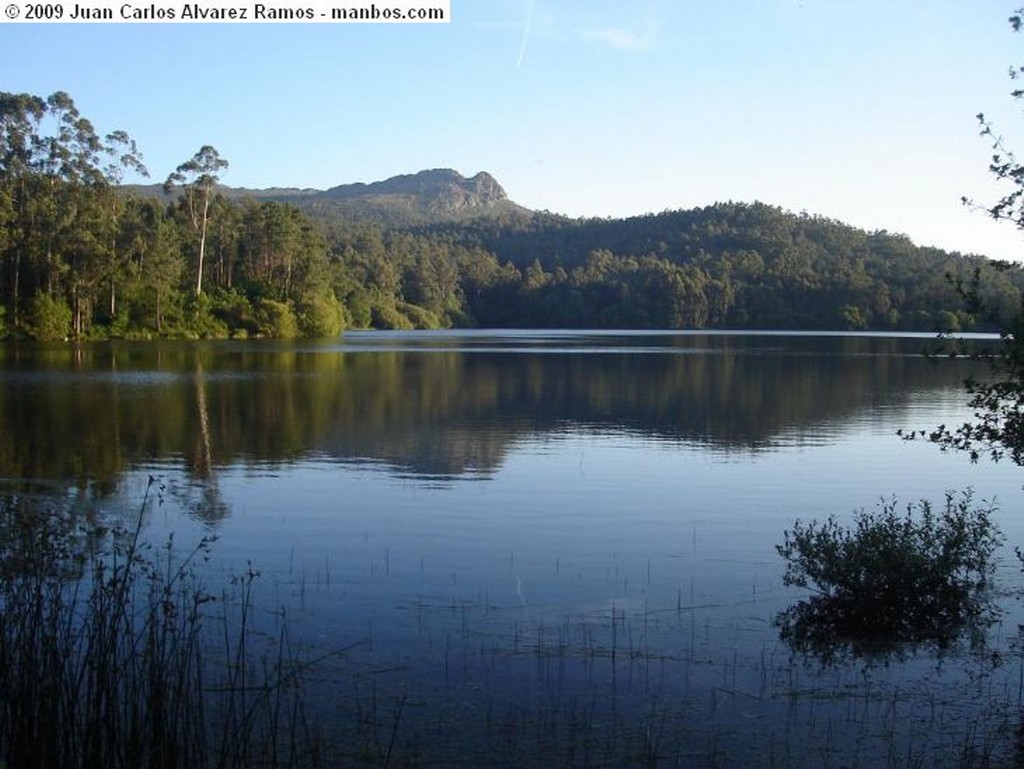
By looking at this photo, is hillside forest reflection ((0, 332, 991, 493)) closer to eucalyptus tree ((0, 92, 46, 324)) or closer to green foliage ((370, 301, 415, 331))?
eucalyptus tree ((0, 92, 46, 324))

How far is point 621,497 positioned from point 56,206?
83.5m

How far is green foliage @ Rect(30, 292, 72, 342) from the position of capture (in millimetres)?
84562

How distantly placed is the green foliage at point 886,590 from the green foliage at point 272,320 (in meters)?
106

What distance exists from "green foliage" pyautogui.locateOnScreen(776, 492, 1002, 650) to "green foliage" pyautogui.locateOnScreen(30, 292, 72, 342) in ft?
275

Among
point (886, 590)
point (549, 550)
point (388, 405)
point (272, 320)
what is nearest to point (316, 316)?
point (272, 320)

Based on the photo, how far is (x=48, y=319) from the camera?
279ft

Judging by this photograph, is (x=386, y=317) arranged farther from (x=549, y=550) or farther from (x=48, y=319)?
(x=549, y=550)

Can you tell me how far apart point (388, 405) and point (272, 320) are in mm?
79580

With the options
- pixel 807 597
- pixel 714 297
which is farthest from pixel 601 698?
pixel 714 297

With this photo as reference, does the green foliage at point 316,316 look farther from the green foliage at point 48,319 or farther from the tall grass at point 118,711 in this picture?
the tall grass at point 118,711

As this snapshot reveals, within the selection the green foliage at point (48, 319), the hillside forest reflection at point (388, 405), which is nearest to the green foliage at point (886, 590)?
the hillside forest reflection at point (388, 405)

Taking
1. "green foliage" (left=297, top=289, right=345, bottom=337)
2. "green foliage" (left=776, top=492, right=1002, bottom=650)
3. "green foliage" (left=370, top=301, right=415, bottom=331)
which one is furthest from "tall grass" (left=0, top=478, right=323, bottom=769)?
"green foliage" (left=370, top=301, right=415, bottom=331)

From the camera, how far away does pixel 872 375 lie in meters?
58.5

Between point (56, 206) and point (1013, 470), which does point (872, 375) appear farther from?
point (56, 206)
